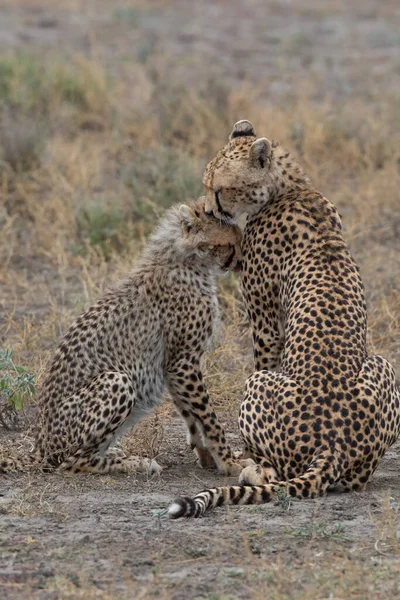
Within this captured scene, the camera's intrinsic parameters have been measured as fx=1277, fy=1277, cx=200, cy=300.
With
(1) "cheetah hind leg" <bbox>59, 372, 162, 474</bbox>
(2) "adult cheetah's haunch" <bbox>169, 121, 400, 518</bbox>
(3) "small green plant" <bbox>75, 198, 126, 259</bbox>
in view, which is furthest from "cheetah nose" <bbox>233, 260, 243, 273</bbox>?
(3) "small green plant" <bbox>75, 198, 126, 259</bbox>

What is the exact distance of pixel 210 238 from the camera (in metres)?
6.40

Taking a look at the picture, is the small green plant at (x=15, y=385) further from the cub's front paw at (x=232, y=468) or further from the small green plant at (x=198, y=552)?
the small green plant at (x=198, y=552)

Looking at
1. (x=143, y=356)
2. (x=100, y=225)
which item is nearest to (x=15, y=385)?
(x=143, y=356)

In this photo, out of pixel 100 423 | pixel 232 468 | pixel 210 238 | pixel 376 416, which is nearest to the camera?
pixel 376 416

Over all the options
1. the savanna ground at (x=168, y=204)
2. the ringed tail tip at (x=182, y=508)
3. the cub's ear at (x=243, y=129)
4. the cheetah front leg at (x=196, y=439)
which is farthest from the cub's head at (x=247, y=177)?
the ringed tail tip at (x=182, y=508)

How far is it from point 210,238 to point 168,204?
11.5 ft

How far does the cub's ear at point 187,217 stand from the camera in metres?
6.43

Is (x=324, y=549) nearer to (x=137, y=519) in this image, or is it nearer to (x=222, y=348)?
(x=137, y=519)

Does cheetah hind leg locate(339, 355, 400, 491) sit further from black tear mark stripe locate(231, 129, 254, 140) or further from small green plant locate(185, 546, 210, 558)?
black tear mark stripe locate(231, 129, 254, 140)

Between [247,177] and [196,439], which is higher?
[247,177]

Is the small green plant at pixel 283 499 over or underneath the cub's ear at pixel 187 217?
underneath

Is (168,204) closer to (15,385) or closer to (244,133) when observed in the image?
(244,133)

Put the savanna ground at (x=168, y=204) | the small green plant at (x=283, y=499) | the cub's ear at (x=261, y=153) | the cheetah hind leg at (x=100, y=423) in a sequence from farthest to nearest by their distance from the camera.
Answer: the cub's ear at (x=261, y=153)
the cheetah hind leg at (x=100, y=423)
the small green plant at (x=283, y=499)
the savanna ground at (x=168, y=204)

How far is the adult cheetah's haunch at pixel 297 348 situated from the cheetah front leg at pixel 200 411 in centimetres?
32
